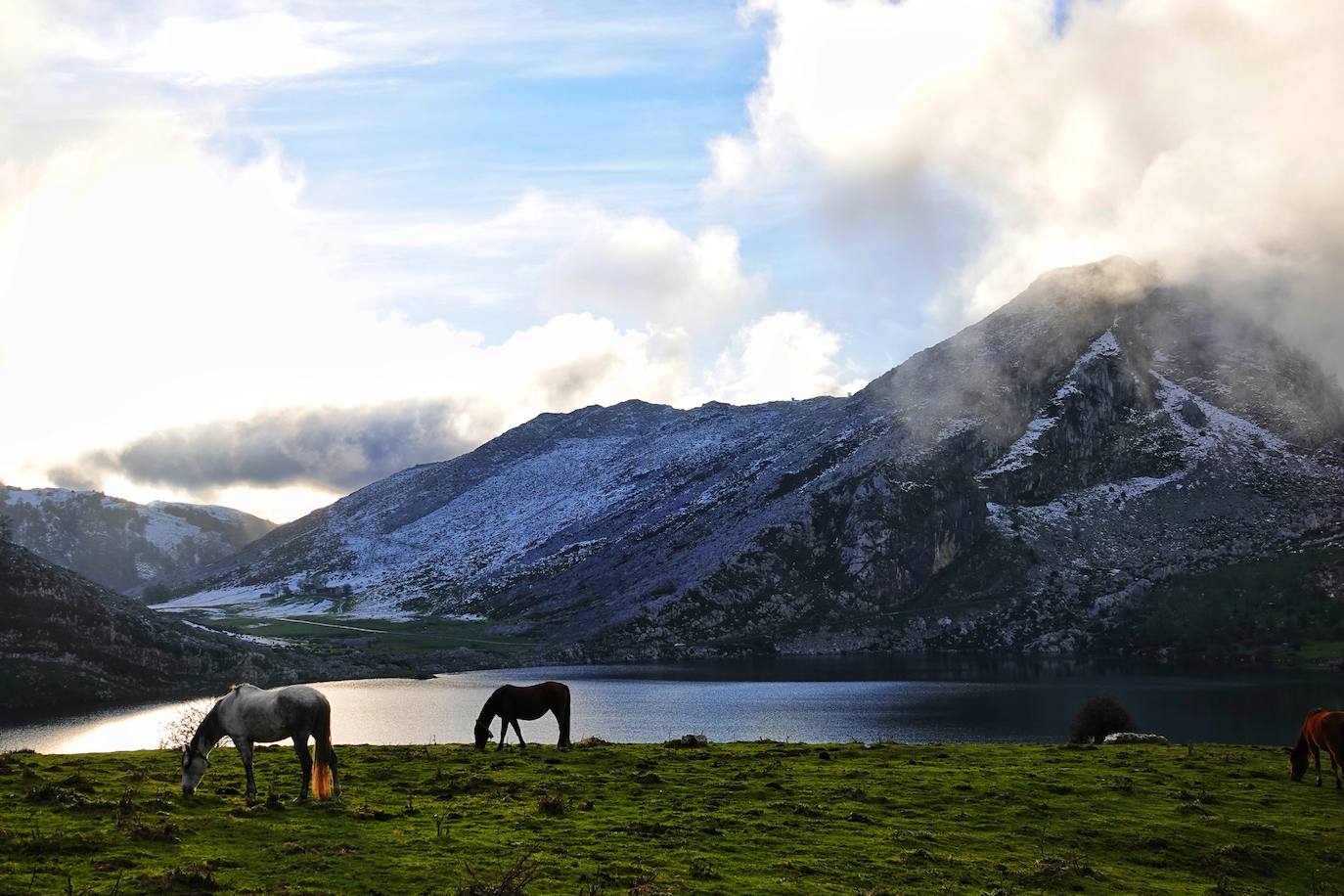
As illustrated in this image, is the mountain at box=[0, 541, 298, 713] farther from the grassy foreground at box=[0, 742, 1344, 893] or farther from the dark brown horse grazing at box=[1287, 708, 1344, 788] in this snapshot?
the dark brown horse grazing at box=[1287, 708, 1344, 788]

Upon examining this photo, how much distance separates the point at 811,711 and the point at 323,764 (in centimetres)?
10781

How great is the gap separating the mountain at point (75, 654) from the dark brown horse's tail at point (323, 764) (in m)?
145

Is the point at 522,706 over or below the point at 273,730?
below

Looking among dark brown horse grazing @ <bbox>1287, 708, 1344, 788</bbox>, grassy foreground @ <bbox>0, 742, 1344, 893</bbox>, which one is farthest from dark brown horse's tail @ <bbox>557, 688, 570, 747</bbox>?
dark brown horse grazing @ <bbox>1287, 708, 1344, 788</bbox>

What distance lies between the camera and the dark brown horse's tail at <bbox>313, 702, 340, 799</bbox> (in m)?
31.8

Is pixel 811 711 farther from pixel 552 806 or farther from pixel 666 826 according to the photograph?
pixel 666 826

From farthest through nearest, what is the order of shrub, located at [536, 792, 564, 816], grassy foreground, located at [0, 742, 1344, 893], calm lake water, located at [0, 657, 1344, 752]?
calm lake water, located at [0, 657, 1344, 752] → shrub, located at [536, 792, 564, 816] → grassy foreground, located at [0, 742, 1344, 893]

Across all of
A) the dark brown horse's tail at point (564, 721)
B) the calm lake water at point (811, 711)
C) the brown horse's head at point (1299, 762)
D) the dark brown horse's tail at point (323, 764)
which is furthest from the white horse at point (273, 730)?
the calm lake water at point (811, 711)

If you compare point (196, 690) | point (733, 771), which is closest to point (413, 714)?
point (196, 690)

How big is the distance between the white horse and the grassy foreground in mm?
1124

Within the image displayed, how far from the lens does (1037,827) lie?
33.9 m

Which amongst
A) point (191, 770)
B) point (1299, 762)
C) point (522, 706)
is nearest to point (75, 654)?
point (522, 706)

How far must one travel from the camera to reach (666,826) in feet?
101

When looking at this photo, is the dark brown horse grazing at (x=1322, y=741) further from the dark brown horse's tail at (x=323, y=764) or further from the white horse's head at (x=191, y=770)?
the white horse's head at (x=191, y=770)
